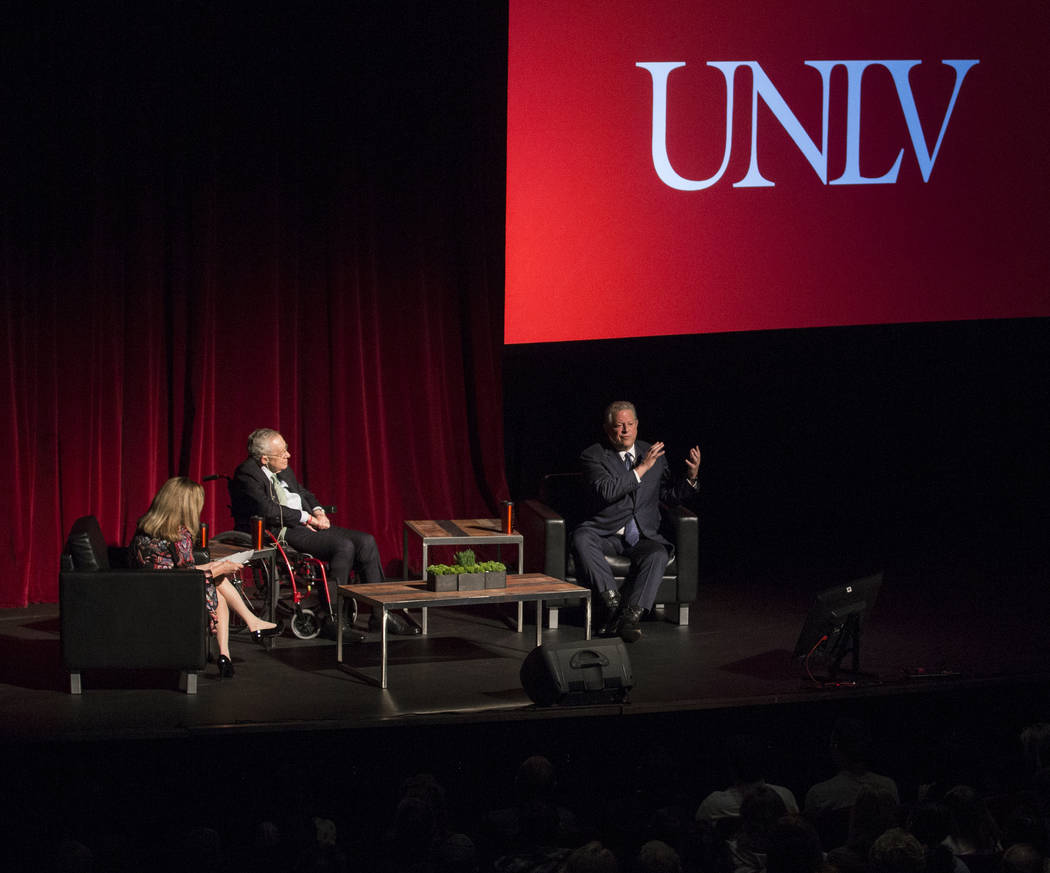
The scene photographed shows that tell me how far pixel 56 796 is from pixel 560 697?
164cm

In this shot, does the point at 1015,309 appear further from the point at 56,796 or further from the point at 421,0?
the point at 56,796

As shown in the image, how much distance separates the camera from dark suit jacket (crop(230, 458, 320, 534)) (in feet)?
19.2

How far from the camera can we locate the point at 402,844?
302cm

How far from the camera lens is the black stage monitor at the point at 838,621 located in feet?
16.2

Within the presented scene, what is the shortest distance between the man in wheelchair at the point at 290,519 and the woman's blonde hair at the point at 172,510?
73 centimetres

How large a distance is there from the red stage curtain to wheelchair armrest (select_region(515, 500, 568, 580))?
1.06 metres

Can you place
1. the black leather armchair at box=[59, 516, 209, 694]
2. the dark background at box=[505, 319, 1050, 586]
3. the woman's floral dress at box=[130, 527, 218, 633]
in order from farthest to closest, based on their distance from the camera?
the dark background at box=[505, 319, 1050, 586], the woman's floral dress at box=[130, 527, 218, 633], the black leather armchair at box=[59, 516, 209, 694]

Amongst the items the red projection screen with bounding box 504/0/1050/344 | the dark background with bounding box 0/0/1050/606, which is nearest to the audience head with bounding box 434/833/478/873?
the red projection screen with bounding box 504/0/1050/344

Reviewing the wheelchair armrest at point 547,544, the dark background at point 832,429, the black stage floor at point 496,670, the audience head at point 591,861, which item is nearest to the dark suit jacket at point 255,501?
the black stage floor at point 496,670

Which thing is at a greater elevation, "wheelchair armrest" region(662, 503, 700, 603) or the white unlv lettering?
the white unlv lettering

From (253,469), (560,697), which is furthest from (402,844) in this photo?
(253,469)

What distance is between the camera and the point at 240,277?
6.65 metres

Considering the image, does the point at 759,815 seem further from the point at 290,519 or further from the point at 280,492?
the point at 280,492

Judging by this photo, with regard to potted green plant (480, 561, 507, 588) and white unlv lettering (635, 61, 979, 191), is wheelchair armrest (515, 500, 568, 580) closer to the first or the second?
potted green plant (480, 561, 507, 588)
